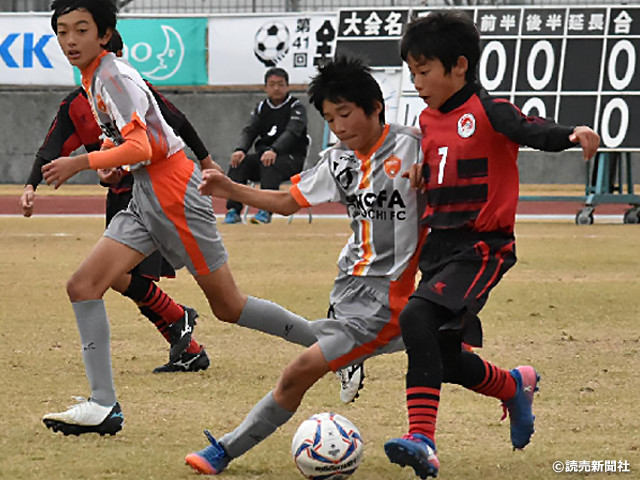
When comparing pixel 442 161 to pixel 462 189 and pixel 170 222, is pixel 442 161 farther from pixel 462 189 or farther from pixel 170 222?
pixel 170 222

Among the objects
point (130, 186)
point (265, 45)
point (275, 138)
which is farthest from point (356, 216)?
point (265, 45)

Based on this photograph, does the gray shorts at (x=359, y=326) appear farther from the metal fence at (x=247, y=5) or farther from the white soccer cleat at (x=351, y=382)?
the metal fence at (x=247, y=5)

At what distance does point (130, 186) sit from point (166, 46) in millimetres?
16754

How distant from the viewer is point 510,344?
6750mm

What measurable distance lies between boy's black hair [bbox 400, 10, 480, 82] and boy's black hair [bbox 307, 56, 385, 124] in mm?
159

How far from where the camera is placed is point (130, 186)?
6398mm

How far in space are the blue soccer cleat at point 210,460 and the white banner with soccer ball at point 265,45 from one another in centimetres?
1843

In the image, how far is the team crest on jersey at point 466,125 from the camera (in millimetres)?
4141

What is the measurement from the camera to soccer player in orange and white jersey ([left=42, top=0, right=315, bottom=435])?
4617 millimetres

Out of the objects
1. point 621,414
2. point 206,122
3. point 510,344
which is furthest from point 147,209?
point 206,122

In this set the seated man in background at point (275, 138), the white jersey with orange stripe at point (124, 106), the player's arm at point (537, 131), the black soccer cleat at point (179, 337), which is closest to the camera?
the player's arm at point (537, 131)

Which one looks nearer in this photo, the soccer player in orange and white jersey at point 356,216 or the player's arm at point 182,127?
the soccer player in orange and white jersey at point 356,216

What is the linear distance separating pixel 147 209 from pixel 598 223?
42.0 ft

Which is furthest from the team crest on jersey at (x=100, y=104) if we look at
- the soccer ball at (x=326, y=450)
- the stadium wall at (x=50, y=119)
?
the stadium wall at (x=50, y=119)
